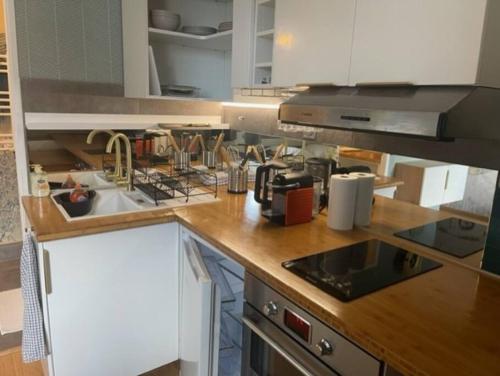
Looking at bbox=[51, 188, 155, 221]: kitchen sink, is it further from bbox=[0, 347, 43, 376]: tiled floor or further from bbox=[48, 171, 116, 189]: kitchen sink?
bbox=[0, 347, 43, 376]: tiled floor

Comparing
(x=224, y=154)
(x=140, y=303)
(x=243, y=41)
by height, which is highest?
(x=243, y=41)

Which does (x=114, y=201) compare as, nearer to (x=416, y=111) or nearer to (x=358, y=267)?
(x=358, y=267)

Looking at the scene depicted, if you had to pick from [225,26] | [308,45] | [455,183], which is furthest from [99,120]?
[455,183]

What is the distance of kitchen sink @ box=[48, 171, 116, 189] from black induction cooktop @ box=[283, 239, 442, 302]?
1.30 m

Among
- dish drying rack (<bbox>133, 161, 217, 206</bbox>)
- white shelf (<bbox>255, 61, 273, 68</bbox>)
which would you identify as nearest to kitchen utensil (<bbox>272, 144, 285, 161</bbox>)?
dish drying rack (<bbox>133, 161, 217, 206</bbox>)

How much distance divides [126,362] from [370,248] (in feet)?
3.83

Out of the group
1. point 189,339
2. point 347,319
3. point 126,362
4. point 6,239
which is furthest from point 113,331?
point 6,239

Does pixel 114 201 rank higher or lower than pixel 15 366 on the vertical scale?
higher

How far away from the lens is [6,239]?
120 inches

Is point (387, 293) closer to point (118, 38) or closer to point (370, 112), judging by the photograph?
point (370, 112)

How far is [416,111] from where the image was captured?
1.04 meters

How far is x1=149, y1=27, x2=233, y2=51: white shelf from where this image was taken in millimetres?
2156

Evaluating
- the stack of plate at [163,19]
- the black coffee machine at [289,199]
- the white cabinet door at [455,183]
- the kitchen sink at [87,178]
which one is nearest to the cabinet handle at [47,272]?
the kitchen sink at [87,178]

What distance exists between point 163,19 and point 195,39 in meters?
0.24
